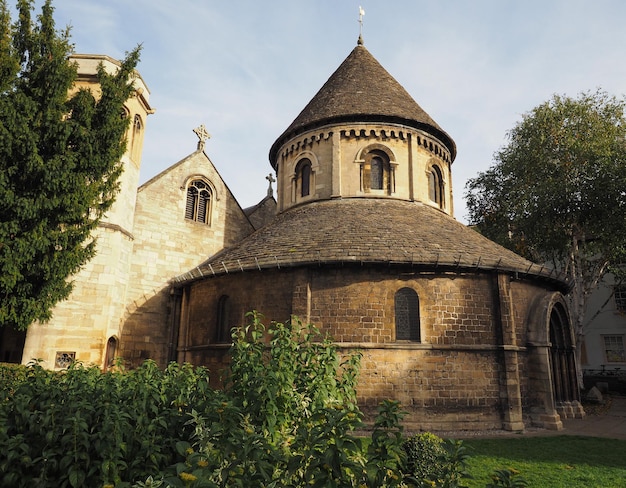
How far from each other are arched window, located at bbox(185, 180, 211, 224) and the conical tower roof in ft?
14.2

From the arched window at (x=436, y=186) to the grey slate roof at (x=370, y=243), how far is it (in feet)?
6.26

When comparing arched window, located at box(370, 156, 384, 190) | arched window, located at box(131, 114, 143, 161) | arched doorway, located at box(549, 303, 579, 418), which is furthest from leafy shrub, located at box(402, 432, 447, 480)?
arched window, located at box(131, 114, 143, 161)

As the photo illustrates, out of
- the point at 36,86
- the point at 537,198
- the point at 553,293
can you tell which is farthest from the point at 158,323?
the point at 537,198

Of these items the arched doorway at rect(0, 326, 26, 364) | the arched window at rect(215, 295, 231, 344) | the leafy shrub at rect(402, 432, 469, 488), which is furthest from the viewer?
the arched window at rect(215, 295, 231, 344)

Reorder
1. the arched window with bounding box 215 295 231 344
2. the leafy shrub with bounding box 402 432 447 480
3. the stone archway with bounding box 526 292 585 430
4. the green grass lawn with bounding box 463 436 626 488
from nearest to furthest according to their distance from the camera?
the leafy shrub with bounding box 402 432 447 480, the green grass lawn with bounding box 463 436 626 488, the stone archway with bounding box 526 292 585 430, the arched window with bounding box 215 295 231 344

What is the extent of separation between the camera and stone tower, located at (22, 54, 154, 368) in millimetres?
13656

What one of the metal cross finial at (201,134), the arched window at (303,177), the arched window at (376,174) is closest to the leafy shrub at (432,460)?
the arched window at (376,174)

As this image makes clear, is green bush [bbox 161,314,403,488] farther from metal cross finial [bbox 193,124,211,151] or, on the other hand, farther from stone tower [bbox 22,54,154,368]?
metal cross finial [bbox 193,124,211,151]

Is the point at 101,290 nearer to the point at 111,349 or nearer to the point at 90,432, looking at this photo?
the point at 111,349

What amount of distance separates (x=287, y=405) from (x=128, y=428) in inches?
63.5

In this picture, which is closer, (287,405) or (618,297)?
(287,405)

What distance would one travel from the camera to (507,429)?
473 inches

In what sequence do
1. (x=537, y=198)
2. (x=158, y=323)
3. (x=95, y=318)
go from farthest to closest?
(x=537, y=198)
(x=158, y=323)
(x=95, y=318)

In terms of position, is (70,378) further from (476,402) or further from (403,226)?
(403,226)
